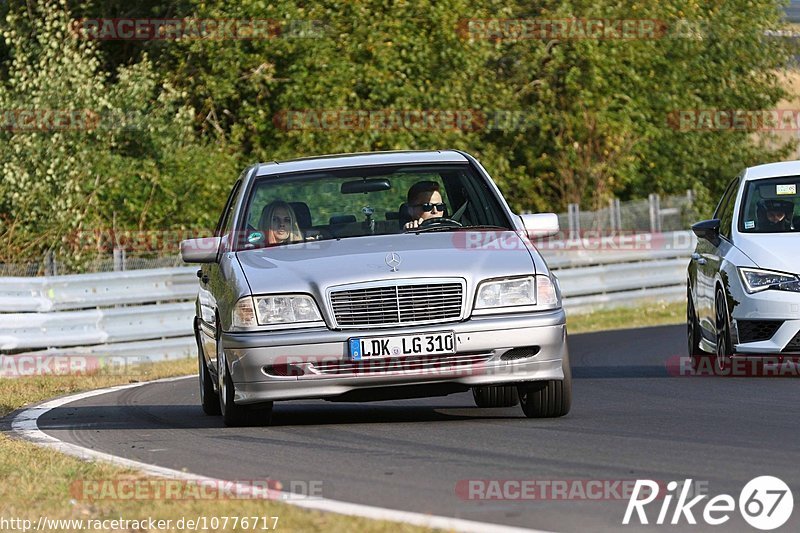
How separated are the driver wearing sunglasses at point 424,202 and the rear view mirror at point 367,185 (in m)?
0.17

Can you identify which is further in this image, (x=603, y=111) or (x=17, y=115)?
(x=603, y=111)

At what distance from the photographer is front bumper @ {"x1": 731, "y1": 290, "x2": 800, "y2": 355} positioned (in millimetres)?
11906

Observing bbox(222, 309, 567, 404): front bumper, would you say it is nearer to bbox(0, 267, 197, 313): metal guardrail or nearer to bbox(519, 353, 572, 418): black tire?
bbox(519, 353, 572, 418): black tire

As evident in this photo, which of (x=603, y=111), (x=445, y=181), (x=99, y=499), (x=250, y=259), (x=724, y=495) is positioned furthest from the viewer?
(x=603, y=111)

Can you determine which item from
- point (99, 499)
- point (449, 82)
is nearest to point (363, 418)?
point (99, 499)

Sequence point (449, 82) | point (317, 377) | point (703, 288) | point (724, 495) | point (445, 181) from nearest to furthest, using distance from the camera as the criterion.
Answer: point (724, 495) < point (317, 377) < point (445, 181) < point (703, 288) < point (449, 82)

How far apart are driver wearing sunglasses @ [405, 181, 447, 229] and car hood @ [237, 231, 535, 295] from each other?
42 centimetres

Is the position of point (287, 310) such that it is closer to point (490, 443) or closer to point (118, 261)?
point (490, 443)

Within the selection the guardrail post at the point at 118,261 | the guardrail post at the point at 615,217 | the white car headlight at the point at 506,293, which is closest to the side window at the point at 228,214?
the white car headlight at the point at 506,293

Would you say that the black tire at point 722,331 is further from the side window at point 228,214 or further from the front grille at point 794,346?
the side window at point 228,214

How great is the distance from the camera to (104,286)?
1923cm

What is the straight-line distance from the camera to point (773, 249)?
39.9 ft

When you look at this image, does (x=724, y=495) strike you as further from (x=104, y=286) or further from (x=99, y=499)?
(x=104, y=286)

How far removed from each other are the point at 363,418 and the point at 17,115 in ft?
58.8
